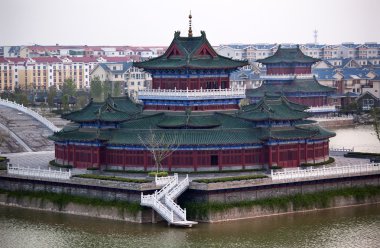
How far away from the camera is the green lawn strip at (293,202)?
230 ft

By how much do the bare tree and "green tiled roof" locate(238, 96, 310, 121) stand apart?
6.27m

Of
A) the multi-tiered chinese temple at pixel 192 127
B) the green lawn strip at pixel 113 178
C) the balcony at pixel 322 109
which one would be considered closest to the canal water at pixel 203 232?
the green lawn strip at pixel 113 178

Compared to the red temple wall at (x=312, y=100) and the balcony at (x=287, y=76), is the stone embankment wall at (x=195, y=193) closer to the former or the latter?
the red temple wall at (x=312, y=100)

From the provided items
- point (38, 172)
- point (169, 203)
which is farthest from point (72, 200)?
point (169, 203)

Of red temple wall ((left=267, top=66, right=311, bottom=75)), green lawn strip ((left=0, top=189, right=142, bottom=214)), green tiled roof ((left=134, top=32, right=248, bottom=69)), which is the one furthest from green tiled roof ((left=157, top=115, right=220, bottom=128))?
red temple wall ((left=267, top=66, right=311, bottom=75))

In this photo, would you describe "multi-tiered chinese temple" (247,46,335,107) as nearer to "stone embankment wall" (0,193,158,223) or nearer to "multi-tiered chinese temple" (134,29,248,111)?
"multi-tiered chinese temple" (134,29,248,111)

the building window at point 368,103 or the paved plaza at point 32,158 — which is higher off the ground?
the building window at point 368,103

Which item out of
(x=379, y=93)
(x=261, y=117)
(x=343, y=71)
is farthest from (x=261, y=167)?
(x=343, y=71)

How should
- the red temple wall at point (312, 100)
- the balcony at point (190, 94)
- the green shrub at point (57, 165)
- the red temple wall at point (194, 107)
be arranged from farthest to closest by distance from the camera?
the red temple wall at point (312, 100) < the red temple wall at point (194, 107) < the balcony at point (190, 94) < the green shrub at point (57, 165)

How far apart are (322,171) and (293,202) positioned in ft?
12.0

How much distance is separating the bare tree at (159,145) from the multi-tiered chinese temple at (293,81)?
57827 mm

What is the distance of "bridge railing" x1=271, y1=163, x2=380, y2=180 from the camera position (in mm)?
73750

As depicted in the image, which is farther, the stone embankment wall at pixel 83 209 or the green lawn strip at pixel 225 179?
the green lawn strip at pixel 225 179

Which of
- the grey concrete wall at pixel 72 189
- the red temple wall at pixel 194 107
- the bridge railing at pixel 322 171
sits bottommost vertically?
the grey concrete wall at pixel 72 189
